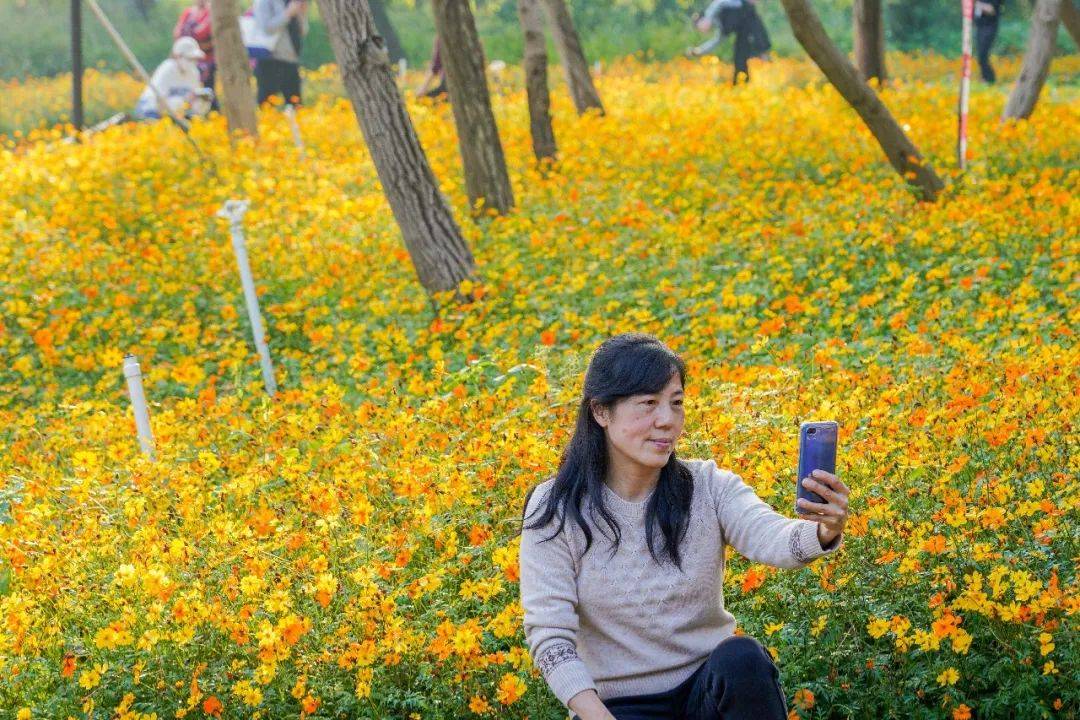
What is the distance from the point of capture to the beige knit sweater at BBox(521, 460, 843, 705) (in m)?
3.13

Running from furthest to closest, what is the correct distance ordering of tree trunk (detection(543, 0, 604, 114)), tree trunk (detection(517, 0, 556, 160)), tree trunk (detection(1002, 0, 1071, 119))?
tree trunk (detection(543, 0, 604, 114)), tree trunk (detection(517, 0, 556, 160)), tree trunk (detection(1002, 0, 1071, 119))

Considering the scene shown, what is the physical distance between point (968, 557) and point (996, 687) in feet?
1.30

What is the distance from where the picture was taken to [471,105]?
1041 cm

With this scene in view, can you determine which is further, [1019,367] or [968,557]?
[1019,367]

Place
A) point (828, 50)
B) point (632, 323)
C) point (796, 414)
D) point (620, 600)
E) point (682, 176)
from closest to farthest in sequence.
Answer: point (620, 600)
point (796, 414)
point (632, 323)
point (828, 50)
point (682, 176)

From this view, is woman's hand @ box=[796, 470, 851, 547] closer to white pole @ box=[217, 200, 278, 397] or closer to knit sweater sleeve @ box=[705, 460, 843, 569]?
knit sweater sleeve @ box=[705, 460, 843, 569]

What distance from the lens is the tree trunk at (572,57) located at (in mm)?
13797

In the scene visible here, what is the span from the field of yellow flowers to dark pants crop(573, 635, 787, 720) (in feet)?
2.16

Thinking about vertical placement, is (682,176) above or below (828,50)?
below

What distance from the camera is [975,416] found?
15.7 feet

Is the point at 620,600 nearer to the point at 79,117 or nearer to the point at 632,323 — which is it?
the point at 632,323

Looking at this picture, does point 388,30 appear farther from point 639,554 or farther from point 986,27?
point 639,554

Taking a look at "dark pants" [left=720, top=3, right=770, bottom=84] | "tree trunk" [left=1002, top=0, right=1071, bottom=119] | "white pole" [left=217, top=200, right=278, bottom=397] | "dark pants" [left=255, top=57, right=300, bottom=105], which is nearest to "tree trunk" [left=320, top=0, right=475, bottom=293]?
"white pole" [left=217, top=200, right=278, bottom=397]

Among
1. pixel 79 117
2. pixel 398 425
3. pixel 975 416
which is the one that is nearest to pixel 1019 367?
pixel 975 416
